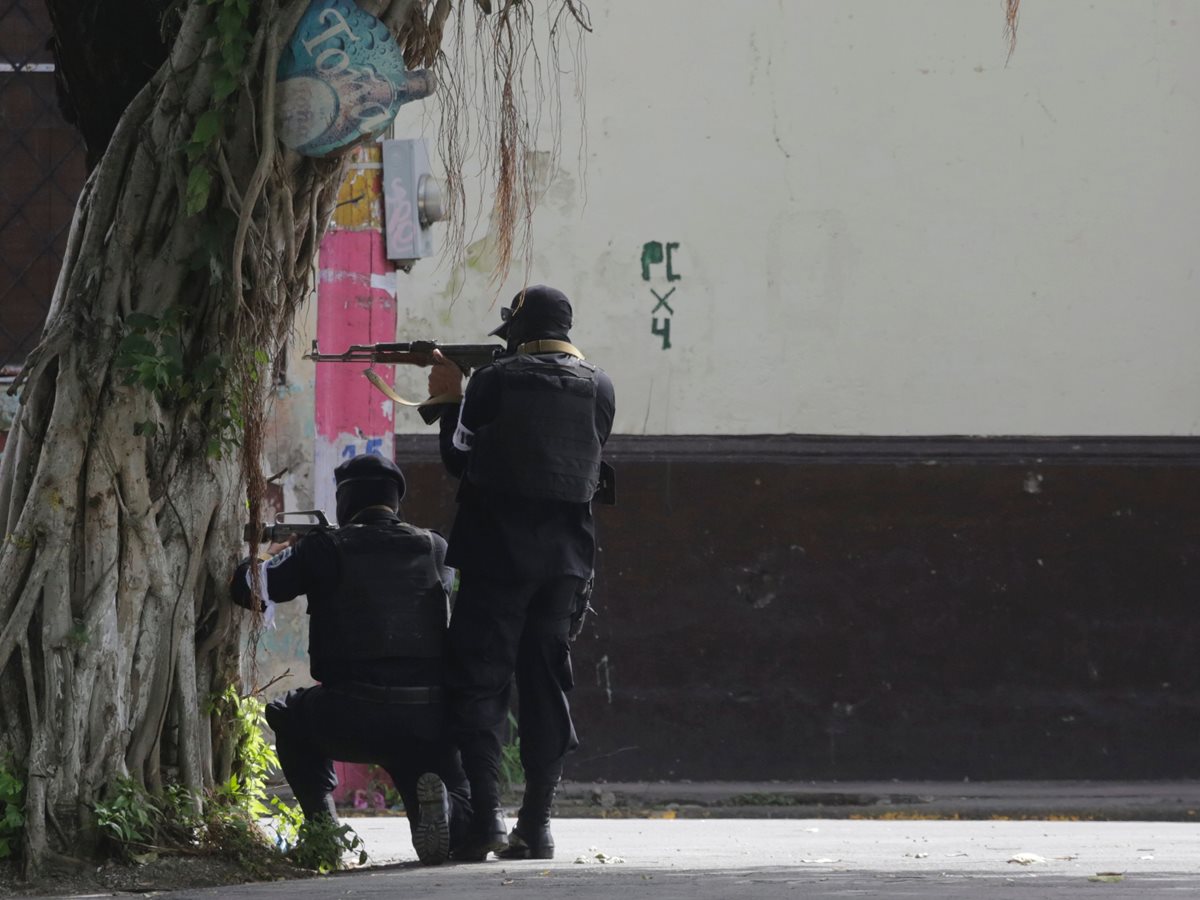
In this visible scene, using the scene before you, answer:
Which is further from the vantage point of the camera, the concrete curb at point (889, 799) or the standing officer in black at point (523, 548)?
the concrete curb at point (889, 799)

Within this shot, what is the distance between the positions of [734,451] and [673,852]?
433 cm

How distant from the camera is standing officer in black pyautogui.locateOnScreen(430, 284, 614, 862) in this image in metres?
5.96

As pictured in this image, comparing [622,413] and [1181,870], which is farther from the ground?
[622,413]

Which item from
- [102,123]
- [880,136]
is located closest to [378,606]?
[102,123]

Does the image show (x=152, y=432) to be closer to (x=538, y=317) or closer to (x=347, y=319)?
(x=538, y=317)

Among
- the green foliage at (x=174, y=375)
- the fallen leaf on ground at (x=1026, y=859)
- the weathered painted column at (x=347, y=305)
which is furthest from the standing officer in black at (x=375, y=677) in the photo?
the weathered painted column at (x=347, y=305)

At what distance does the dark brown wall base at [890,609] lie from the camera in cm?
1086

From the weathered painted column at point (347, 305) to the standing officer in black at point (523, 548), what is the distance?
2807 mm

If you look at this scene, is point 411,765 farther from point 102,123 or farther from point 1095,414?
point 1095,414

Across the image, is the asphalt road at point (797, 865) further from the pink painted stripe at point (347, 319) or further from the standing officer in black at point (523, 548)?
the pink painted stripe at point (347, 319)

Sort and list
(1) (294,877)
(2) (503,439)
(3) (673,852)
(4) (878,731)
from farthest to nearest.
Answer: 1. (4) (878,731)
2. (3) (673,852)
3. (2) (503,439)
4. (1) (294,877)

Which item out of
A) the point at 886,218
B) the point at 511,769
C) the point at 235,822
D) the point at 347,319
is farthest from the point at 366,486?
the point at 886,218

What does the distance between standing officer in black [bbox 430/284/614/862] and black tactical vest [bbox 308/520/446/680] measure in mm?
96

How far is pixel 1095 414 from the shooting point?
11.1m
